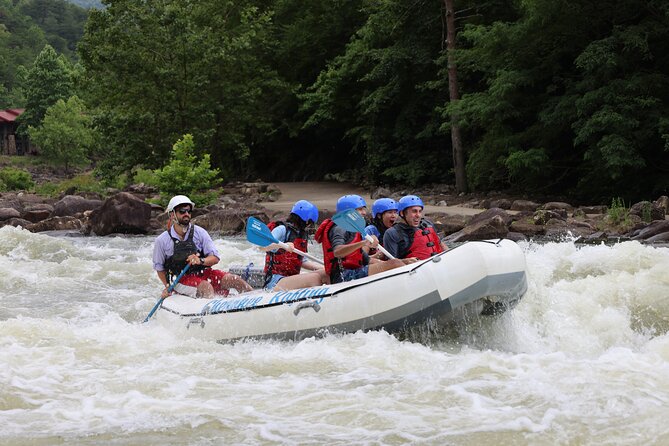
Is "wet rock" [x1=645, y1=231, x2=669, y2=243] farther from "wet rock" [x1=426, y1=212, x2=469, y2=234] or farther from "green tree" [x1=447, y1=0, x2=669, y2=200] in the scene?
"green tree" [x1=447, y1=0, x2=669, y2=200]

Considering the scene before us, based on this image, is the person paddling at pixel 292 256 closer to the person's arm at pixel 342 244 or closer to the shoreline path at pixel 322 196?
the person's arm at pixel 342 244

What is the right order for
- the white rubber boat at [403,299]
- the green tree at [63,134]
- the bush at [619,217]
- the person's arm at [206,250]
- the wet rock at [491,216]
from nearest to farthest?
the white rubber boat at [403,299] → the person's arm at [206,250] → the bush at [619,217] → the wet rock at [491,216] → the green tree at [63,134]

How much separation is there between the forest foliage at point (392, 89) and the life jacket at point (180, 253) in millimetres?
11465

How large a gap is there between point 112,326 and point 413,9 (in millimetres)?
18155

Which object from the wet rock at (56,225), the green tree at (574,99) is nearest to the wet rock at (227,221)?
the wet rock at (56,225)

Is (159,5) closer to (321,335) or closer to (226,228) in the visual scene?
(226,228)

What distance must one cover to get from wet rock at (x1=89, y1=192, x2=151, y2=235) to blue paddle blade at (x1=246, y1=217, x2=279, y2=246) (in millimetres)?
11004

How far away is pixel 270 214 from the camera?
65.6 ft

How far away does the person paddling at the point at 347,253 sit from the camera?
7.56 metres

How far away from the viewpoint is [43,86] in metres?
63.9

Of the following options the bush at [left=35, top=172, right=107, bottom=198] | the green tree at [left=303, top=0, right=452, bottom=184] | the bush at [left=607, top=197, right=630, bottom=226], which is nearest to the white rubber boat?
the bush at [left=607, top=197, right=630, bottom=226]

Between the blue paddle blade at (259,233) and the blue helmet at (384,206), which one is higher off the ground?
the blue helmet at (384,206)

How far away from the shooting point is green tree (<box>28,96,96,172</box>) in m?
55.3

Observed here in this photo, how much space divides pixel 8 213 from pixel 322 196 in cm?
937
